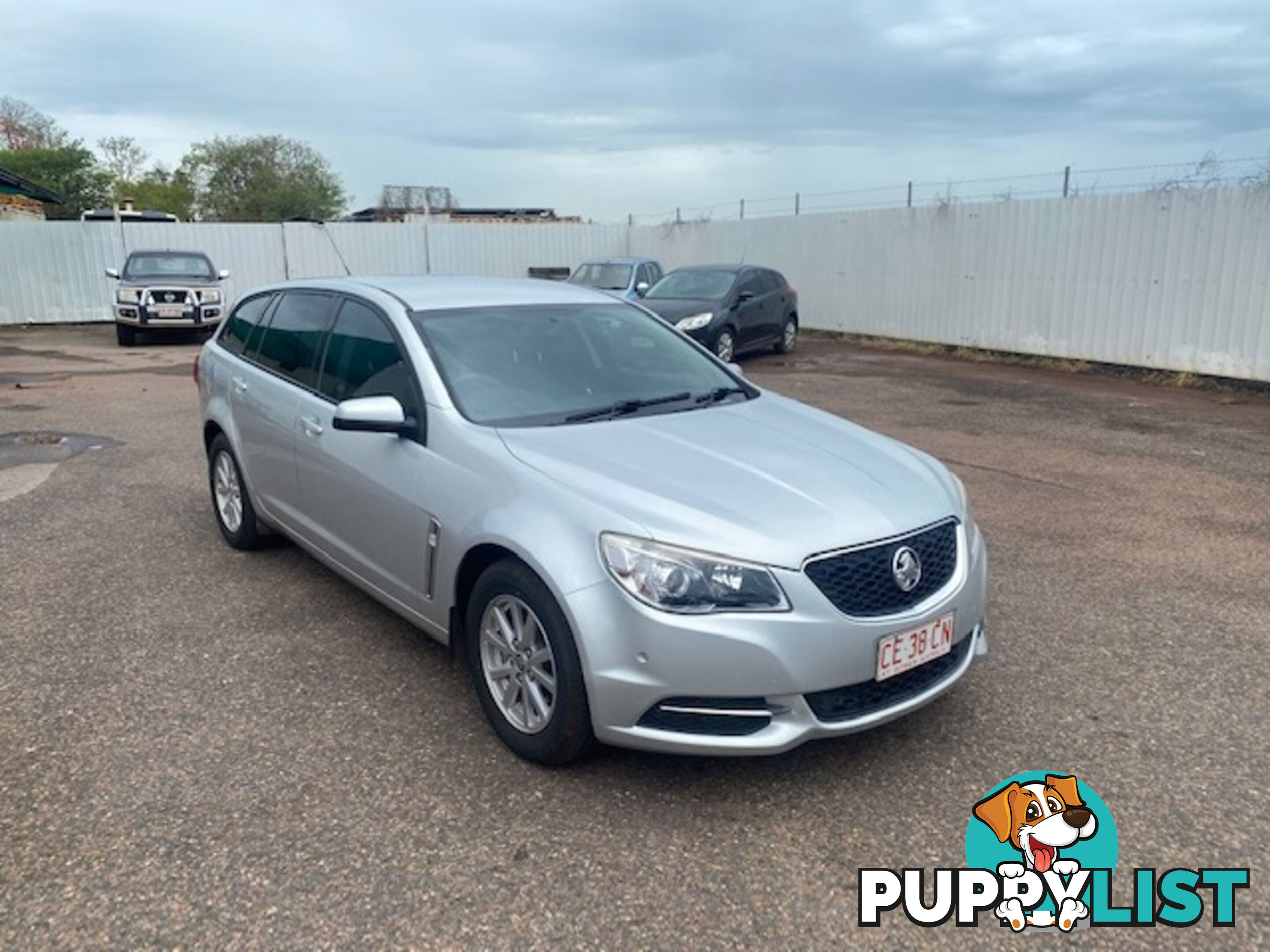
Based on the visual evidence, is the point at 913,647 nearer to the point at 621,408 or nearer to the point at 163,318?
the point at 621,408

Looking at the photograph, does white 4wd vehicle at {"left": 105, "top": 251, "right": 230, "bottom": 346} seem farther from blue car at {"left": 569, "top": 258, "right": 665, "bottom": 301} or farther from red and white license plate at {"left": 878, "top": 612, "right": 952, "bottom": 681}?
red and white license plate at {"left": 878, "top": 612, "right": 952, "bottom": 681}

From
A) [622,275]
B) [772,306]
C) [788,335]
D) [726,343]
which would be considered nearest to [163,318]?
[622,275]

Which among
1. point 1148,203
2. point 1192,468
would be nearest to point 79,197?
point 1148,203

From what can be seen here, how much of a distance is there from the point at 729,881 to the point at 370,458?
217cm

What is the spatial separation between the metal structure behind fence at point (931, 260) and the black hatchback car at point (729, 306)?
243 cm

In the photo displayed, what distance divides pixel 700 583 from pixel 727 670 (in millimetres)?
264

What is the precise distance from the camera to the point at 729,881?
266cm

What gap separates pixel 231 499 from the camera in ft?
18.1

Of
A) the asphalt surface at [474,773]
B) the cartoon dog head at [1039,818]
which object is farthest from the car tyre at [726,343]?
the cartoon dog head at [1039,818]

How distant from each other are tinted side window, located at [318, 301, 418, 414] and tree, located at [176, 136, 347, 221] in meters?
49.4

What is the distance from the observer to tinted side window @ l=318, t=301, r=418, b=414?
3923 mm

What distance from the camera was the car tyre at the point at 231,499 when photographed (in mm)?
5297

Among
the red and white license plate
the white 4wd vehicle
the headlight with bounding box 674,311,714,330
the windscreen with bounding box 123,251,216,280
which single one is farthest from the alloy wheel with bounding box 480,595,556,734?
the windscreen with bounding box 123,251,216,280

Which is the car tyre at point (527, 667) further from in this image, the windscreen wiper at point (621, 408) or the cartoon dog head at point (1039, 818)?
the cartoon dog head at point (1039, 818)
